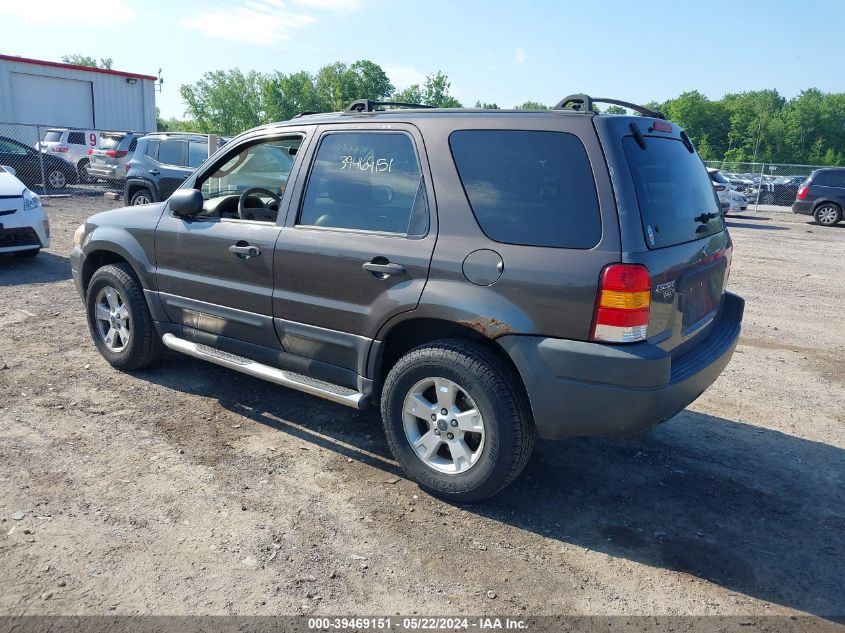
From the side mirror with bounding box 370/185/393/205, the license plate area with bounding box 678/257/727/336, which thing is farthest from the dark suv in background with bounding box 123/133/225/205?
the license plate area with bounding box 678/257/727/336

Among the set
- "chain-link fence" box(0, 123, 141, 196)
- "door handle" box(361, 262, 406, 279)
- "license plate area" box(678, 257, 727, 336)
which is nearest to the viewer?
"license plate area" box(678, 257, 727, 336)

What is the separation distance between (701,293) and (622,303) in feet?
2.96

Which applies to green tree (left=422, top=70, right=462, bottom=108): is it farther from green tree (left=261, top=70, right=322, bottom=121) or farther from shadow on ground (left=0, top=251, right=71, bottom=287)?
shadow on ground (left=0, top=251, right=71, bottom=287)

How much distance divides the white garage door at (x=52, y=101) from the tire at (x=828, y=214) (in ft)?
91.5

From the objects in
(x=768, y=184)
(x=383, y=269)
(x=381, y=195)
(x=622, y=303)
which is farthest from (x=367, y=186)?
(x=768, y=184)

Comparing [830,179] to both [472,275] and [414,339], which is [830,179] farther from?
[472,275]

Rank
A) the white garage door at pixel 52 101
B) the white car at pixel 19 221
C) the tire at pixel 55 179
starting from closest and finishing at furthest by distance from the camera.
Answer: the white car at pixel 19 221 < the tire at pixel 55 179 < the white garage door at pixel 52 101

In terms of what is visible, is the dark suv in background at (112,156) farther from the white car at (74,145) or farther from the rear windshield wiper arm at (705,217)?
the rear windshield wiper arm at (705,217)

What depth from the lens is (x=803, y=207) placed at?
67.5ft

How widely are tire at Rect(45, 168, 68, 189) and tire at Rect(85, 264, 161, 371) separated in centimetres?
1758

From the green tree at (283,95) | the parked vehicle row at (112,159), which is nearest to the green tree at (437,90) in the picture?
the green tree at (283,95)

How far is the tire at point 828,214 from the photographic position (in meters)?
19.8

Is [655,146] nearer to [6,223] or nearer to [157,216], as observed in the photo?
[157,216]

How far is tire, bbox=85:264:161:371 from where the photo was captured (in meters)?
4.96
